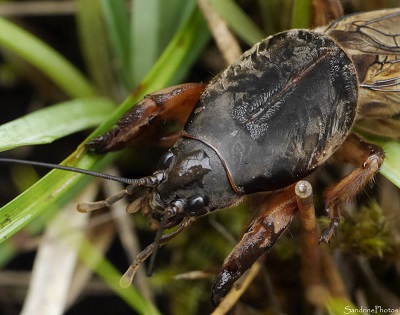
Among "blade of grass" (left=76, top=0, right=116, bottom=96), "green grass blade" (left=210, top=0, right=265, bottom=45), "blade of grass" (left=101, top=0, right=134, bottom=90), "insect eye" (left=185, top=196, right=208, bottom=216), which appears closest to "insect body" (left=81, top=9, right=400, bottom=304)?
"insect eye" (left=185, top=196, right=208, bottom=216)

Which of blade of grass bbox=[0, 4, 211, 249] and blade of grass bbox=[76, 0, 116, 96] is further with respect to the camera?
blade of grass bbox=[76, 0, 116, 96]

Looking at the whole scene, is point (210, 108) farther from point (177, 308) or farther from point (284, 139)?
point (177, 308)

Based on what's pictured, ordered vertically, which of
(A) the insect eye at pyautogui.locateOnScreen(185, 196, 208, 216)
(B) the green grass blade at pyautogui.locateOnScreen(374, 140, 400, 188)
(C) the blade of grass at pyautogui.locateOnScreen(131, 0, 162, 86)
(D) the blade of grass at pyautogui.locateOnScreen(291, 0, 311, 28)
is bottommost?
(B) the green grass blade at pyautogui.locateOnScreen(374, 140, 400, 188)

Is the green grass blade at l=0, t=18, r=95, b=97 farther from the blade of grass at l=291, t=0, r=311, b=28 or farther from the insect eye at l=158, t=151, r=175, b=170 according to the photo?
the blade of grass at l=291, t=0, r=311, b=28

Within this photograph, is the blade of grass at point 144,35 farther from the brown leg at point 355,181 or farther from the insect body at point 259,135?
the brown leg at point 355,181

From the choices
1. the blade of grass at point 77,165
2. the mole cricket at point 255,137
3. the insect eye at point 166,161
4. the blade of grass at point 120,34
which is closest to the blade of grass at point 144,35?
the blade of grass at point 120,34

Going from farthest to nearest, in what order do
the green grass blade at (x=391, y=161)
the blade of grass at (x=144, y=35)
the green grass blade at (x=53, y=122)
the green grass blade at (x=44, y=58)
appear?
the blade of grass at (x=144, y=35) → the green grass blade at (x=44, y=58) → the green grass blade at (x=391, y=161) → the green grass blade at (x=53, y=122)
